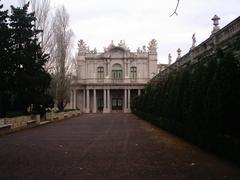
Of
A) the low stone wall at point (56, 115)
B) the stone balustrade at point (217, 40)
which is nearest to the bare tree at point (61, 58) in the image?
the low stone wall at point (56, 115)

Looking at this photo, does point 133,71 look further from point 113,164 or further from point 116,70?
point 113,164

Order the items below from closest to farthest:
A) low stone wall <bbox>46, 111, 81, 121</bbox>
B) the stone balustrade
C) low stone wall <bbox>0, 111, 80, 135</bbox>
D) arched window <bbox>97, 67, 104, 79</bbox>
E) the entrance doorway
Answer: the stone balustrade, low stone wall <bbox>0, 111, 80, 135</bbox>, low stone wall <bbox>46, 111, 81, 121</bbox>, the entrance doorway, arched window <bbox>97, 67, 104, 79</bbox>

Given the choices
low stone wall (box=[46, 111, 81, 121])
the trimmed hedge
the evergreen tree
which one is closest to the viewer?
the trimmed hedge

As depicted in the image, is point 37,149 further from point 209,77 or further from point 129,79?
point 129,79

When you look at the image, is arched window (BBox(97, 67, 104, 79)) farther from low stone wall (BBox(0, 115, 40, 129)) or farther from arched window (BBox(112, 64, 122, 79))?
low stone wall (BBox(0, 115, 40, 129))

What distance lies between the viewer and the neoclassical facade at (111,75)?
6062cm

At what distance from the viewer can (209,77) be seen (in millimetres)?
11109

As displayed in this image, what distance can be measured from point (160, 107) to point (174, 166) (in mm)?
13739

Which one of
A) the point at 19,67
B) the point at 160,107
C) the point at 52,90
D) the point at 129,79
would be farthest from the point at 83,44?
the point at 160,107

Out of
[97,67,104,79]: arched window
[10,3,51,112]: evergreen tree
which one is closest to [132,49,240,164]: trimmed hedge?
[10,3,51,112]: evergreen tree

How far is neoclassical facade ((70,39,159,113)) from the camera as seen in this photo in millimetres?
60625

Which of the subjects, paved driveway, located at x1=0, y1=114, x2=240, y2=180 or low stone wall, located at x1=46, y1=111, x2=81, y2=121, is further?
low stone wall, located at x1=46, y1=111, x2=81, y2=121

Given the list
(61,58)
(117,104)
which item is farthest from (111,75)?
(61,58)

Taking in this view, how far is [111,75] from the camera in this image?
211ft
